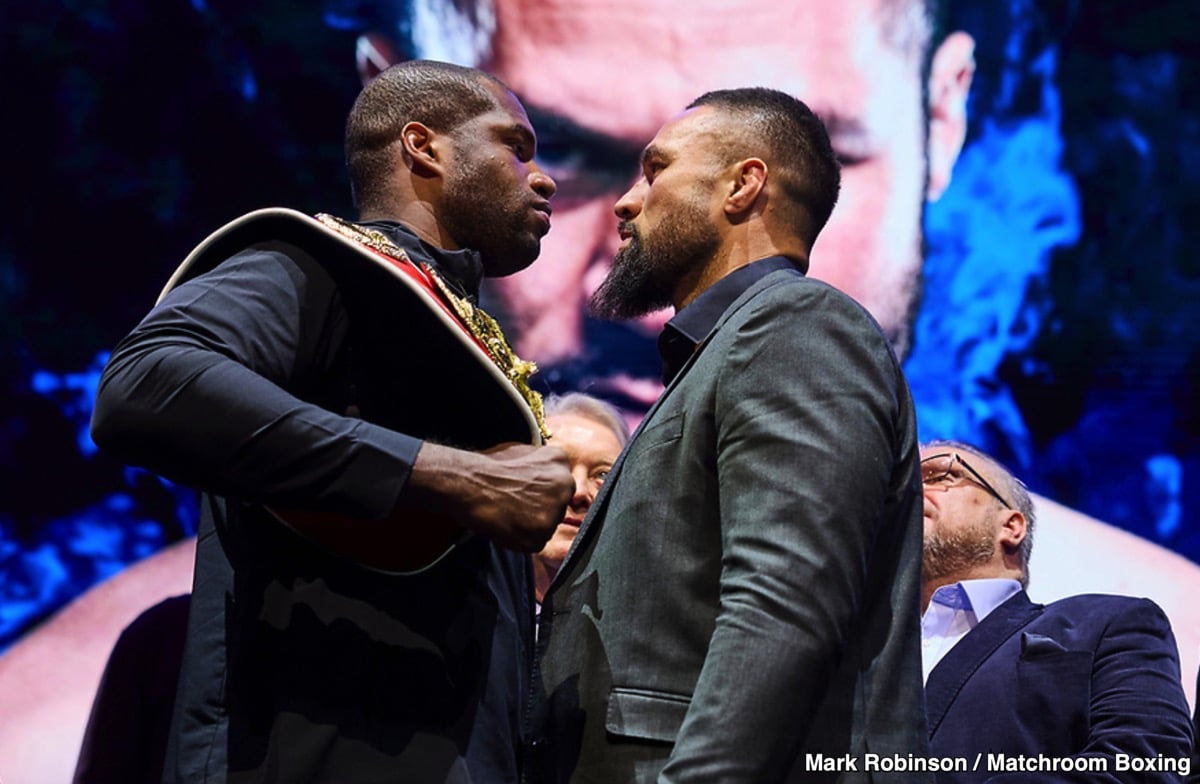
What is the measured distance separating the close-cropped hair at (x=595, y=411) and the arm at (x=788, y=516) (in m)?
1.85

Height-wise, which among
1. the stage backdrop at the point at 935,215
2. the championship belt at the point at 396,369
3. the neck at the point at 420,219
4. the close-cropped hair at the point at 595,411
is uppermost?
the stage backdrop at the point at 935,215

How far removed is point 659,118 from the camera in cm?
404

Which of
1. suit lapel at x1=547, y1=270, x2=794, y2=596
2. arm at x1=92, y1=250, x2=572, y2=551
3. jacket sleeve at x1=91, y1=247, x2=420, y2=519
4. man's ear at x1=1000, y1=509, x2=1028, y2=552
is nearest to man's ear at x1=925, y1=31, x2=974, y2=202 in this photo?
man's ear at x1=1000, y1=509, x2=1028, y2=552

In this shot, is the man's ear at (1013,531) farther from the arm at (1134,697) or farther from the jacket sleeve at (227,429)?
the jacket sleeve at (227,429)

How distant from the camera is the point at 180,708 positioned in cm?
166

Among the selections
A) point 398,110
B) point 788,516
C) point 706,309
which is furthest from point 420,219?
point 788,516

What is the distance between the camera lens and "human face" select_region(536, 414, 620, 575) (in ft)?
11.1

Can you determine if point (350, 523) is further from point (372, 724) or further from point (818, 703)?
point (818, 703)

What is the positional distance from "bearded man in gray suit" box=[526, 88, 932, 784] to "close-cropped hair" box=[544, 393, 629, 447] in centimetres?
168

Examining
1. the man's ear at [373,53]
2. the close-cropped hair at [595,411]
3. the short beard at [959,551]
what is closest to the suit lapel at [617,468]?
the close-cropped hair at [595,411]

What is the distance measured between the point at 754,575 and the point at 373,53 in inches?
119

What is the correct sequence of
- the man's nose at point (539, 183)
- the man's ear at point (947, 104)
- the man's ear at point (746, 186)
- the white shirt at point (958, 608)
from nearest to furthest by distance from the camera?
the man's ear at point (746, 186), the man's nose at point (539, 183), the white shirt at point (958, 608), the man's ear at point (947, 104)

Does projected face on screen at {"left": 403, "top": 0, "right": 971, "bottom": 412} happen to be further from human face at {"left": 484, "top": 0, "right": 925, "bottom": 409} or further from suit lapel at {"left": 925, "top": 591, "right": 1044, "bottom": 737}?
suit lapel at {"left": 925, "top": 591, "right": 1044, "bottom": 737}

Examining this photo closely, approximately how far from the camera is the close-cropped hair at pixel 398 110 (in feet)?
7.34
